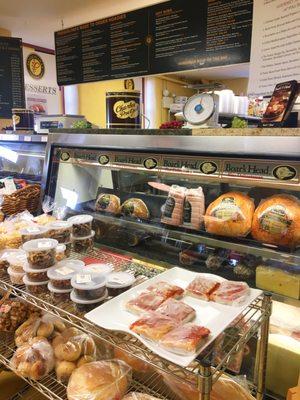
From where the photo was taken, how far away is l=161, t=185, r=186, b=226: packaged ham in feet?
5.28

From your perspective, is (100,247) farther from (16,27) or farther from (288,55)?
(16,27)

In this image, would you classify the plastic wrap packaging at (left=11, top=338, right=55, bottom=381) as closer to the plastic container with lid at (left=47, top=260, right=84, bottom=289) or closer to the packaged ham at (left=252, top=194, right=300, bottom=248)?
the plastic container with lid at (left=47, top=260, right=84, bottom=289)

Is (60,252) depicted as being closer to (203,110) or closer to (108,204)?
(108,204)

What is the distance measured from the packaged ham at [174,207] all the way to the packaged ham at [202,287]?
1.36ft

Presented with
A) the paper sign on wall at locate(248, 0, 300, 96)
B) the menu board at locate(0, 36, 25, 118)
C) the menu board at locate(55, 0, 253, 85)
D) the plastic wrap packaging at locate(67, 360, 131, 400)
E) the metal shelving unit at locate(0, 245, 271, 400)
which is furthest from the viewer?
the menu board at locate(0, 36, 25, 118)

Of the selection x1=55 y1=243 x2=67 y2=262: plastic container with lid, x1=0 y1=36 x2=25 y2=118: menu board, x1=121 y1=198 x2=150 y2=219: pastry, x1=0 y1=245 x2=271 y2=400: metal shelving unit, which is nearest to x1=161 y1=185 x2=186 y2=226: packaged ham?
x1=121 y1=198 x2=150 y2=219: pastry

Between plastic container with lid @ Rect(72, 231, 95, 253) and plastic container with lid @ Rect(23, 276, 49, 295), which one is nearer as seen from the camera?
plastic container with lid @ Rect(23, 276, 49, 295)

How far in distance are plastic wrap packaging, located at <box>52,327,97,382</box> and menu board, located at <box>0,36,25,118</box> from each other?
3.44 meters

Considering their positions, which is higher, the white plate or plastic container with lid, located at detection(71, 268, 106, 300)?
plastic container with lid, located at detection(71, 268, 106, 300)

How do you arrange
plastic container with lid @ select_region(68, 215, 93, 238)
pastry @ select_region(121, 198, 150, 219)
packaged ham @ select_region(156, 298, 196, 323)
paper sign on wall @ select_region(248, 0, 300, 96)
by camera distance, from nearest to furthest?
packaged ham @ select_region(156, 298, 196, 323), plastic container with lid @ select_region(68, 215, 93, 238), pastry @ select_region(121, 198, 150, 219), paper sign on wall @ select_region(248, 0, 300, 96)

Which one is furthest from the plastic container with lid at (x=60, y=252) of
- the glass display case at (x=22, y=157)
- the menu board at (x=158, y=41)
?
the menu board at (x=158, y=41)

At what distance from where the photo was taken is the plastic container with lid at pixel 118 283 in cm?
122

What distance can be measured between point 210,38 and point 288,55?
2.70ft

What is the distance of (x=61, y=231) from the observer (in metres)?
A: 1.60
